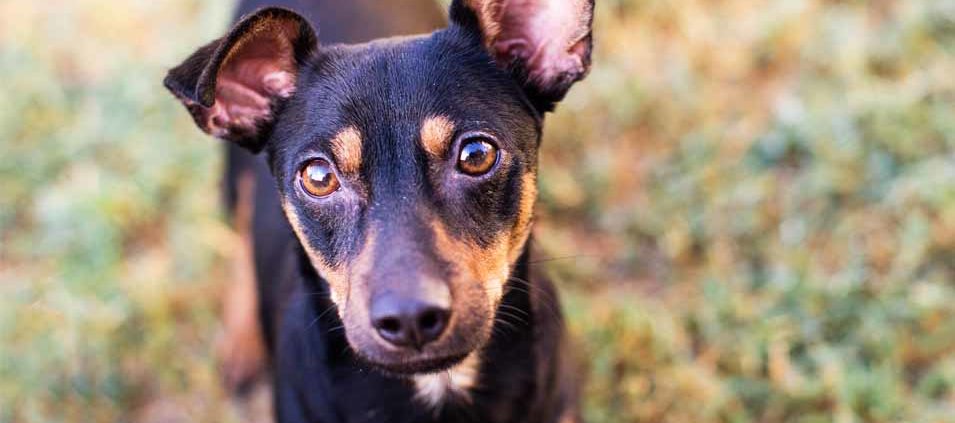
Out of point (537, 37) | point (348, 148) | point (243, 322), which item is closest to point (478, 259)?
point (348, 148)

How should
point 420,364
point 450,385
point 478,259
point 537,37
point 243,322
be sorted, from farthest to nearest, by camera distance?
point 243,322 → point 450,385 → point 537,37 → point 478,259 → point 420,364

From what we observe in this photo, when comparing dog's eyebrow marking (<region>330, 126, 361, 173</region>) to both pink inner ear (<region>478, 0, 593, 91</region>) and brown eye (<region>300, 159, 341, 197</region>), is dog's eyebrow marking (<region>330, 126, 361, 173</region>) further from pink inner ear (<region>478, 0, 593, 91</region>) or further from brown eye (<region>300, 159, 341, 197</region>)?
pink inner ear (<region>478, 0, 593, 91</region>)

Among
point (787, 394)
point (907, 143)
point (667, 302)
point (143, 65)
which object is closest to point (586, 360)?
point (667, 302)

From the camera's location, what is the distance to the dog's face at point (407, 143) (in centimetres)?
263

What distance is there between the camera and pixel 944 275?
4.59m

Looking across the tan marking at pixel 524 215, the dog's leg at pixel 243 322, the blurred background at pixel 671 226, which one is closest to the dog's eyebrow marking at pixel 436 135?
the tan marking at pixel 524 215

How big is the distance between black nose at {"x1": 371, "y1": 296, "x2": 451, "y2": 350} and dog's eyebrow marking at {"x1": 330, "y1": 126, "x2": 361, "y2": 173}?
486 mm

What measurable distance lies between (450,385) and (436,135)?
0.96 m

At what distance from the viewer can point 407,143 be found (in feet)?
9.20

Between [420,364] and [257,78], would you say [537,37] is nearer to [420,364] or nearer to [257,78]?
[257,78]

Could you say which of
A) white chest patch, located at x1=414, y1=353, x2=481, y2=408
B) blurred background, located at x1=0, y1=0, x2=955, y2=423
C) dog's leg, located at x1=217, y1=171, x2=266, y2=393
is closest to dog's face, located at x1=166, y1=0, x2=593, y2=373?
white chest patch, located at x1=414, y1=353, x2=481, y2=408

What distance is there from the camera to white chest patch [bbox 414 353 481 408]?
329 cm

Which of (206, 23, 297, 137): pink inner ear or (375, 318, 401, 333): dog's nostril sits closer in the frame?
(375, 318, 401, 333): dog's nostril

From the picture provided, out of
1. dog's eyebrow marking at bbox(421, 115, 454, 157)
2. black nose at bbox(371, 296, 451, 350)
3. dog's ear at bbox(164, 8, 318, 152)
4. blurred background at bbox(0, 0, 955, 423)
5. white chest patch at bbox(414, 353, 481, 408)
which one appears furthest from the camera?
blurred background at bbox(0, 0, 955, 423)
